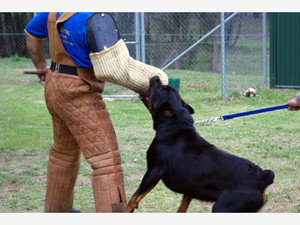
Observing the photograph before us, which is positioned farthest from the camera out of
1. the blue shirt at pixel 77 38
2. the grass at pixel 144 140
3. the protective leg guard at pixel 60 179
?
the grass at pixel 144 140

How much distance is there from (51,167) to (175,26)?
9.39 meters

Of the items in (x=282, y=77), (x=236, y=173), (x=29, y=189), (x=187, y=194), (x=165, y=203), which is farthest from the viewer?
(x=282, y=77)

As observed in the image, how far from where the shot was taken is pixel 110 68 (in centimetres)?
351

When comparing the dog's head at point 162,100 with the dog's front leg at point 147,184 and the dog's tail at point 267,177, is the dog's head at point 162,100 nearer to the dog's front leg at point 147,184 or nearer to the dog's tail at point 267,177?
the dog's front leg at point 147,184

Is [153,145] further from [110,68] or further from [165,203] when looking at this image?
[165,203]

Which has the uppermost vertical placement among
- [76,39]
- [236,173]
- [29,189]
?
[76,39]

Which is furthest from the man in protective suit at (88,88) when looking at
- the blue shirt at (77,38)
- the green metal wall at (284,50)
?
the green metal wall at (284,50)

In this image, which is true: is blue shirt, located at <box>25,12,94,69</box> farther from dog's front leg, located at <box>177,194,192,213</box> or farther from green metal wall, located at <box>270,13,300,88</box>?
green metal wall, located at <box>270,13,300,88</box>

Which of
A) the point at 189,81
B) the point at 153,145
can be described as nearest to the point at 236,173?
the point at 153,145

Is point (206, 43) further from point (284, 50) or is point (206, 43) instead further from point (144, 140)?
point (144, 140)

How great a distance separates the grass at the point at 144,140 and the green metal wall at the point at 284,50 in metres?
0.45

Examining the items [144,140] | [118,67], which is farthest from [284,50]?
[118,67]

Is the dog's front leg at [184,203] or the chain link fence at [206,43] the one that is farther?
the chain link fence at [206,43]

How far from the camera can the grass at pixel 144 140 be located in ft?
15.9
